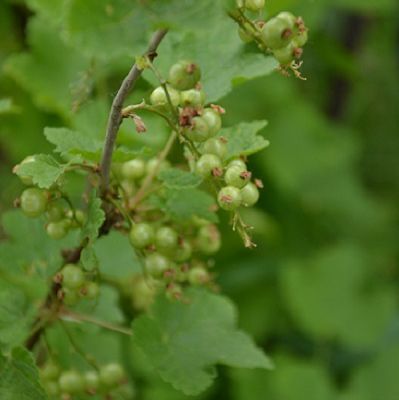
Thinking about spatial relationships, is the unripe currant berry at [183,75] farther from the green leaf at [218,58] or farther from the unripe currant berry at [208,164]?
the green leaf at [218,58]

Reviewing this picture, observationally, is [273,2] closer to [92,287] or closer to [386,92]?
[92,287]

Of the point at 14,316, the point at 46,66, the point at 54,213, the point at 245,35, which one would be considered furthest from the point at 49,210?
the point at 46,66

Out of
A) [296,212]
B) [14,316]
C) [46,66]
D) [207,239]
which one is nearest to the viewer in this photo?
[14,316]

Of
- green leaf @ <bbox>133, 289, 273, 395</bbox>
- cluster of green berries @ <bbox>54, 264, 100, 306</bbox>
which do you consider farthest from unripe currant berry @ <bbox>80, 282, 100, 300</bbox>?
green leaf @ <bbox>133, 289, 273, 395</bbox>

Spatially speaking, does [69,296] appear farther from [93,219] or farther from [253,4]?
[253,4]

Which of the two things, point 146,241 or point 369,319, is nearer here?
point 146,241

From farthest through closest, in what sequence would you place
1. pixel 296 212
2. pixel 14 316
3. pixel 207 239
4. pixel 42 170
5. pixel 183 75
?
1. pixel 296 212
2. pixel 207 239
3. pixel 14 316
4. pixel 42 170
5. pixel 183 75

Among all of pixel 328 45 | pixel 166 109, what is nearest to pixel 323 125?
pixel 328 45

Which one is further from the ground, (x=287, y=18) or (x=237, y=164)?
(x=287, y=18)

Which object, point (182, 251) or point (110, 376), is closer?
point (182, 251)
